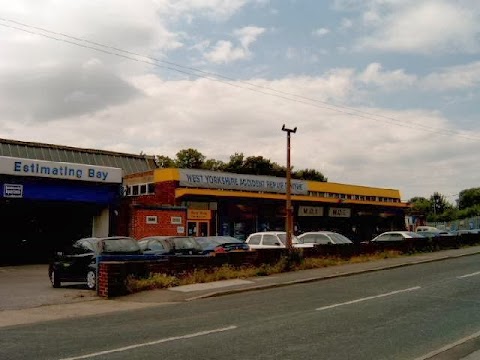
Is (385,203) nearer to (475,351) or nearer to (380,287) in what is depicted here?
(380,287)

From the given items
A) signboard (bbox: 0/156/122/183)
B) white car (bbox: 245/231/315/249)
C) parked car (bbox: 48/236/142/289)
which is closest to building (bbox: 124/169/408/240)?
signboard (bbox: 0/156/122/183)

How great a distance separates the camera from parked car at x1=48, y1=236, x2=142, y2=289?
1611 cm

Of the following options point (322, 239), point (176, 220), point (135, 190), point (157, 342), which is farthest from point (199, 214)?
point (157, 342)

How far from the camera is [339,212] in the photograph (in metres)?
45.3

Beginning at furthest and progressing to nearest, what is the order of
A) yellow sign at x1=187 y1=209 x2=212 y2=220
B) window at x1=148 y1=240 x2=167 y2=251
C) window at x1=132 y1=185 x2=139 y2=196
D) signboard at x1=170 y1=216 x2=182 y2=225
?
window at x1=132 y1=185 x2=139 y2=196, yellow sign at x1=187 y1=209 x2=212 y2=220, signboard at x1=170 y1=216 x2=182 y2=225, window at x1=148 y1=240 x2=167 y2=251

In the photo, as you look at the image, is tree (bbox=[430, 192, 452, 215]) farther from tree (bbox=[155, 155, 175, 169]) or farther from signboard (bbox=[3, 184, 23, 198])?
signboard (bbox=[3, 184, 23, 198])

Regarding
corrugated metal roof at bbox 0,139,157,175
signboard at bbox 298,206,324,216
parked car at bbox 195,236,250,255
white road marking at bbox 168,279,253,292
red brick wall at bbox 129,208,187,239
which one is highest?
corrugated metal roof at bbox 0,139,157,175

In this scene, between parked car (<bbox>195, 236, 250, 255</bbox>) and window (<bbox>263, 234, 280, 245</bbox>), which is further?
window (<bbox>263, 234, 280, 245</bbox>)

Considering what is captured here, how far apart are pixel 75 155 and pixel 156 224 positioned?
13.5 meters

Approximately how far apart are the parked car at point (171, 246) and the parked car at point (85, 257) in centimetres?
263

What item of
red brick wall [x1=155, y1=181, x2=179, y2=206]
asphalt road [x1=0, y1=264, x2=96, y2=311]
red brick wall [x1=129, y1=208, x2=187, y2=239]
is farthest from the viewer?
red brick wall [x1=155, y1=181, x2=179, y2=206]

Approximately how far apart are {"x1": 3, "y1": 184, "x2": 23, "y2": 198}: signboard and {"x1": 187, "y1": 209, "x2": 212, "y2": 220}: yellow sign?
10188mm

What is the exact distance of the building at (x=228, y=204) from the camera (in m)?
31.0

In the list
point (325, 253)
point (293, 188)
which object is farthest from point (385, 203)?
point (325, 253)
